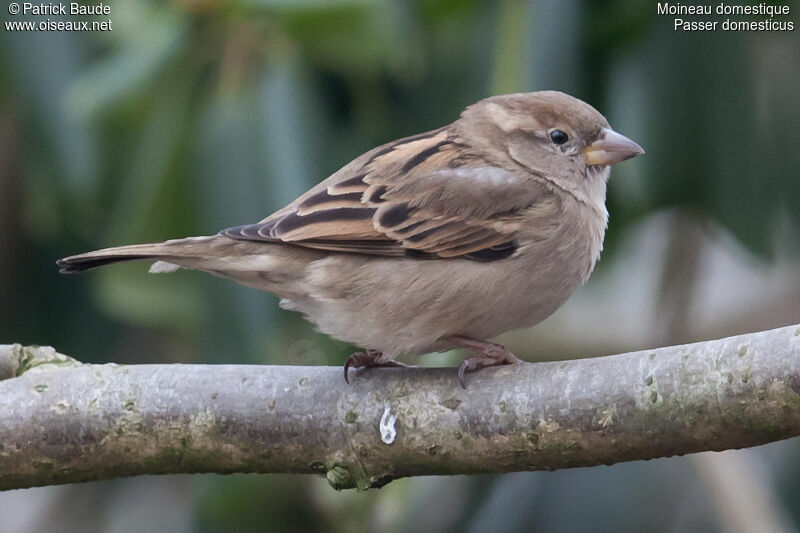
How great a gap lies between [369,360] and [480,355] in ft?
1.09

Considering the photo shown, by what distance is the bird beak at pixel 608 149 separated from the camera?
3740mm

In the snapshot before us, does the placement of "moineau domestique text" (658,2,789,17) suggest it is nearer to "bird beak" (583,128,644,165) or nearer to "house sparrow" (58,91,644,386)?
"bird beak" (583,128,644,165)

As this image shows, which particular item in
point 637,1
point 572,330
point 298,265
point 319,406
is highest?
point 637,1

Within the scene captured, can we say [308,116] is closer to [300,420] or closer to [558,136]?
[558,136]

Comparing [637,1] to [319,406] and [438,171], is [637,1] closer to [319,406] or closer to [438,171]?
[438,171]

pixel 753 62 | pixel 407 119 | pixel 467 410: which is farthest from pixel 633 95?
pixel 467 410

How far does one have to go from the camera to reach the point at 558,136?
3812 millimetres

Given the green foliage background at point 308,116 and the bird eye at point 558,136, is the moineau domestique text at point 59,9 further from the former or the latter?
the bird eye at point 558,136

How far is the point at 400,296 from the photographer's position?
3.35 metres

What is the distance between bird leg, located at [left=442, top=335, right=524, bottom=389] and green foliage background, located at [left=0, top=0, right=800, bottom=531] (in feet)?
3.04

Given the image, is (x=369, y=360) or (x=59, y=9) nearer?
(x=369, y=360)

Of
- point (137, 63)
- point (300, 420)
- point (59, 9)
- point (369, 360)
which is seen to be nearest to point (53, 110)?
point (59, 9)

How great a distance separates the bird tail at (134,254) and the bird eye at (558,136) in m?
1.26

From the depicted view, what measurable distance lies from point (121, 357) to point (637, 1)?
3.19 metres
